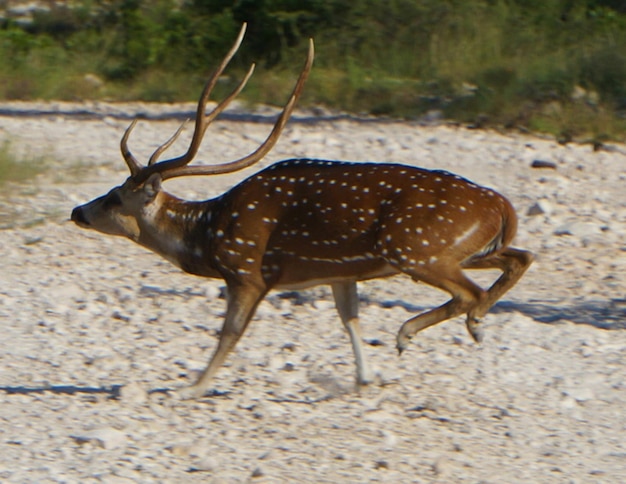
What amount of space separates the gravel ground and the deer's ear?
100 centimetres

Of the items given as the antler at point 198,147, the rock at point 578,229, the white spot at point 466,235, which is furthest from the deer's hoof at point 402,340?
the rock at point 578,229

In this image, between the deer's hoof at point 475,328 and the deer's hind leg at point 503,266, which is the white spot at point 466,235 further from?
the deer's hoof at point 475,328

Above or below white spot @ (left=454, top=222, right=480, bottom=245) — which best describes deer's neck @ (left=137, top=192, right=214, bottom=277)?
below

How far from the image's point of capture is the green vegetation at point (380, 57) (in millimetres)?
16406

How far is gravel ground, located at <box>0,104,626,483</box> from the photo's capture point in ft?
19.1

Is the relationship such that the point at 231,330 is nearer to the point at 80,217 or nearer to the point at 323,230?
the point at 323,230

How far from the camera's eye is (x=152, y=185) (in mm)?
6969

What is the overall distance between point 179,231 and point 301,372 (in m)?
1.04

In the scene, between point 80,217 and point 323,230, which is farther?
point 80,217

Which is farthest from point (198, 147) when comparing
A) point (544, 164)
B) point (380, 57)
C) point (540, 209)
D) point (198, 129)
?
point (380, 57)

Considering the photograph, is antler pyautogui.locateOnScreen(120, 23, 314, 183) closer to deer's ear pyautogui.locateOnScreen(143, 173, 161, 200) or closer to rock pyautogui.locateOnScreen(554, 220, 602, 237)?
deer's ear pyautogui.locateOnScreen(143, 173, 161, 200)

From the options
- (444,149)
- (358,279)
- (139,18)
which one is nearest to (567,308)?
(358,279)

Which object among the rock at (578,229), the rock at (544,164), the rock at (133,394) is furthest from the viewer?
the rock at (544,164)

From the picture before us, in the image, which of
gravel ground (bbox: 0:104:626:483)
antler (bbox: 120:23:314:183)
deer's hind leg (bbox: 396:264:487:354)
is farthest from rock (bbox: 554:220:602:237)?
antler (bbox: 120:23:314:183)
